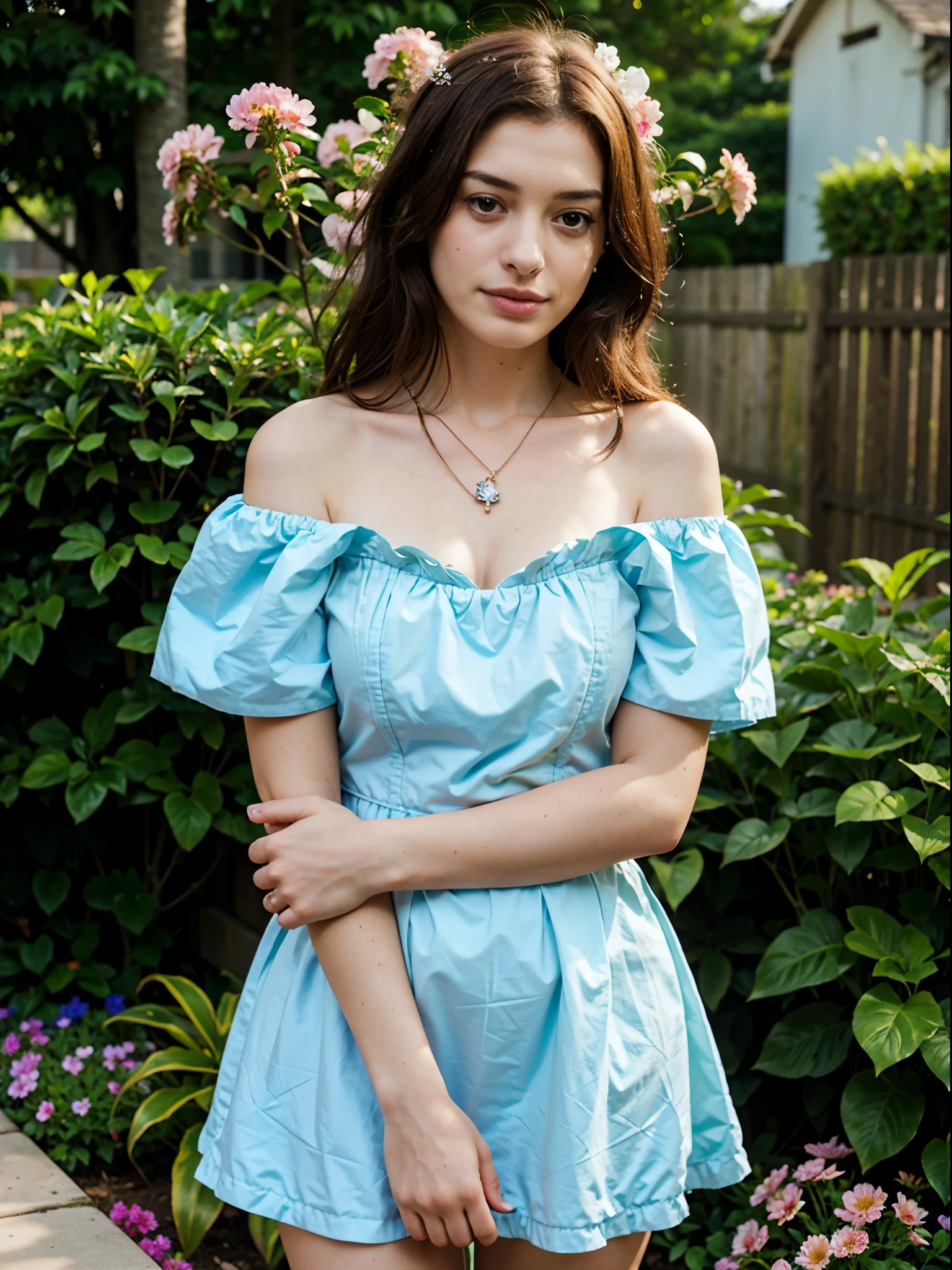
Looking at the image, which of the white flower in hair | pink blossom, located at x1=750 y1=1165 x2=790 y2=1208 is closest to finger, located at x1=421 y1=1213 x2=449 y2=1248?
pink blossom, located at x1=750 y1=1165 x2=790 y2=1208

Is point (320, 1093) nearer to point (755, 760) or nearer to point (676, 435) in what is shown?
point (676, 435)

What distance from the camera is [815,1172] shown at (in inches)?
75.3

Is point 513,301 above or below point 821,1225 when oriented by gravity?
above

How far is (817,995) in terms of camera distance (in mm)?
→ 2105

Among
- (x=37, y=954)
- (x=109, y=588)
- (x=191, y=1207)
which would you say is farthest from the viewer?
(x=37, y=954)

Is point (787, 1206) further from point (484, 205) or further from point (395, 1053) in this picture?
point (484, 205)

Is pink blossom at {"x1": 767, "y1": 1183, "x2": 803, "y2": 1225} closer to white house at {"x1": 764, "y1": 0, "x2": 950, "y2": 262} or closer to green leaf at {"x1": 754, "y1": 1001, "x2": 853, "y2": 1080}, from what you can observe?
green leaf at {"x1": 754, "y1": 1001, "x2": 853, "y2": 1080}

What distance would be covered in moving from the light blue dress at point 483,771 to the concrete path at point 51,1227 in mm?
542

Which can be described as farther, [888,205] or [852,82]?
[852,82]

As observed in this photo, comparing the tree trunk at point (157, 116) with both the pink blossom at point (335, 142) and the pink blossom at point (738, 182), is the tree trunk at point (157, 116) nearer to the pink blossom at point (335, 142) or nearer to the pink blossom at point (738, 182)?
the pink blossom at point (335, 142)

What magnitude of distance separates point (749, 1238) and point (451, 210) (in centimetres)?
150

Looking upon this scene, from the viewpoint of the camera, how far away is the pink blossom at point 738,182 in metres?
2.27

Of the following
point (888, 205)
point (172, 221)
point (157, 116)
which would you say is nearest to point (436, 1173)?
point (172, 221)

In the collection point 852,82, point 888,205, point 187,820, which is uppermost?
point 852,82
